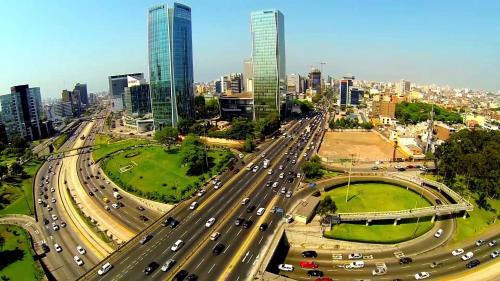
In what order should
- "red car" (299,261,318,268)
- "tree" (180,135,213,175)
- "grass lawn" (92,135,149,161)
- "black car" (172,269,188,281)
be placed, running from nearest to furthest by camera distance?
"black car" (172,269,188,281)
"red car" (299,261,318,268)
"tree" (180,135,213,175)
"grass lawn" (92,135,149,161)

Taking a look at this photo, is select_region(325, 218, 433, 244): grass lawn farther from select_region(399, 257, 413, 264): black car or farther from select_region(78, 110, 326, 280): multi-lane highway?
select_region(78, 110, 326, 280): multi-lane highway

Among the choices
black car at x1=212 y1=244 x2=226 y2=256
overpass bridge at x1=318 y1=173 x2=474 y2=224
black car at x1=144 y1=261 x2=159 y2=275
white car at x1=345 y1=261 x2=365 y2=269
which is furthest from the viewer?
overpass bridge at x1=318 y1=173 x2=474 y2=224

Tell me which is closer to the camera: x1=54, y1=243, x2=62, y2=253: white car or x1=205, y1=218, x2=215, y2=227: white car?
x1=205, y1=218, x2=215, y2=227: white car

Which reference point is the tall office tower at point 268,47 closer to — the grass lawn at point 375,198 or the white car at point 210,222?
the grass lawn at point 375,198

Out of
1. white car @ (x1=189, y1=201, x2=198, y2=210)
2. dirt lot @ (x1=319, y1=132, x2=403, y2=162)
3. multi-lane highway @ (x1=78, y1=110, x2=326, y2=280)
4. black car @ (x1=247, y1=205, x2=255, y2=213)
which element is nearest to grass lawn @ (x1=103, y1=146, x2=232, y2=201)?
white car @ (x1=189, y1=201, x2=198, y2=210)

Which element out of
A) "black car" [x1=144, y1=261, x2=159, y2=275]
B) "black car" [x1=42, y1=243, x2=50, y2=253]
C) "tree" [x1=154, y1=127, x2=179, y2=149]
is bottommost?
"black car" [x1=42, y1=243, x2=50, y2=253]

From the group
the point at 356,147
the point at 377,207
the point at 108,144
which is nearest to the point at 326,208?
the point at 377,207
